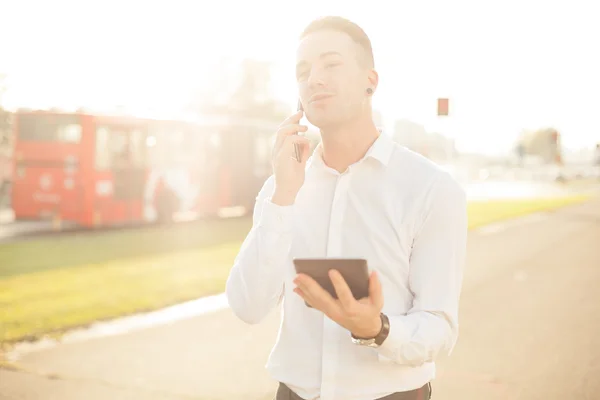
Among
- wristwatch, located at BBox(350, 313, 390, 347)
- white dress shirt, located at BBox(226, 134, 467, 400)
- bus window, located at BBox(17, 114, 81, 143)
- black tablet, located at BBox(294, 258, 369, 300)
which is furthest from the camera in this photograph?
bus window, located at BBox(17, 114, 81, 143)

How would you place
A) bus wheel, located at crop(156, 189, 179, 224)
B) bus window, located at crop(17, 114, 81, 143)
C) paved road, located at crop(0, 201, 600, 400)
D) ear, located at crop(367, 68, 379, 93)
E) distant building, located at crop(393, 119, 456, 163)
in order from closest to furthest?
ear, located at crop(367, 68, 379, 93), paved road, located at crop(0, 201, 600, 400), bus window, located at crop(17, 114, 81, 143), bus wheel, located at crop(156, 189, 179, 224), distant building, located at crop(393, 119, 456, 163)

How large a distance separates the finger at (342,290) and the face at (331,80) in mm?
621

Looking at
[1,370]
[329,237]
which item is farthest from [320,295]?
[1,370]

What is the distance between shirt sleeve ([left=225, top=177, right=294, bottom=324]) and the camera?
7.21ft

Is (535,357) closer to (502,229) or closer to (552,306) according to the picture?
(552,306)

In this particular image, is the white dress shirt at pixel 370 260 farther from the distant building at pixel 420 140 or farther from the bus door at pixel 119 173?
the bus door at pixel 119 173

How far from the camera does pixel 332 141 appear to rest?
2373 millimetres

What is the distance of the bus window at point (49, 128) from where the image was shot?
20172 mm

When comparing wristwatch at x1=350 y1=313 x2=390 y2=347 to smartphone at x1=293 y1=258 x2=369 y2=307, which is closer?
smartphone at x1=293 y1=258 x2=369 y2=307

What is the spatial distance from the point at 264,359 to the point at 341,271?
5.52 meters

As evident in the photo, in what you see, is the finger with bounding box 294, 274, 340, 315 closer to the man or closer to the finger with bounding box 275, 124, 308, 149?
the man

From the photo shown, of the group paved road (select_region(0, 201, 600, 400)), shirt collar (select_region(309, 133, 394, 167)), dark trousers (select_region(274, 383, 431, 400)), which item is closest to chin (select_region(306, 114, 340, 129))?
shirt collar (select_region(309, 133, 394, 167))

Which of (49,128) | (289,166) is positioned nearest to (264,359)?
(289,166)

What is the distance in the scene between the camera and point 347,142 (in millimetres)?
2369
